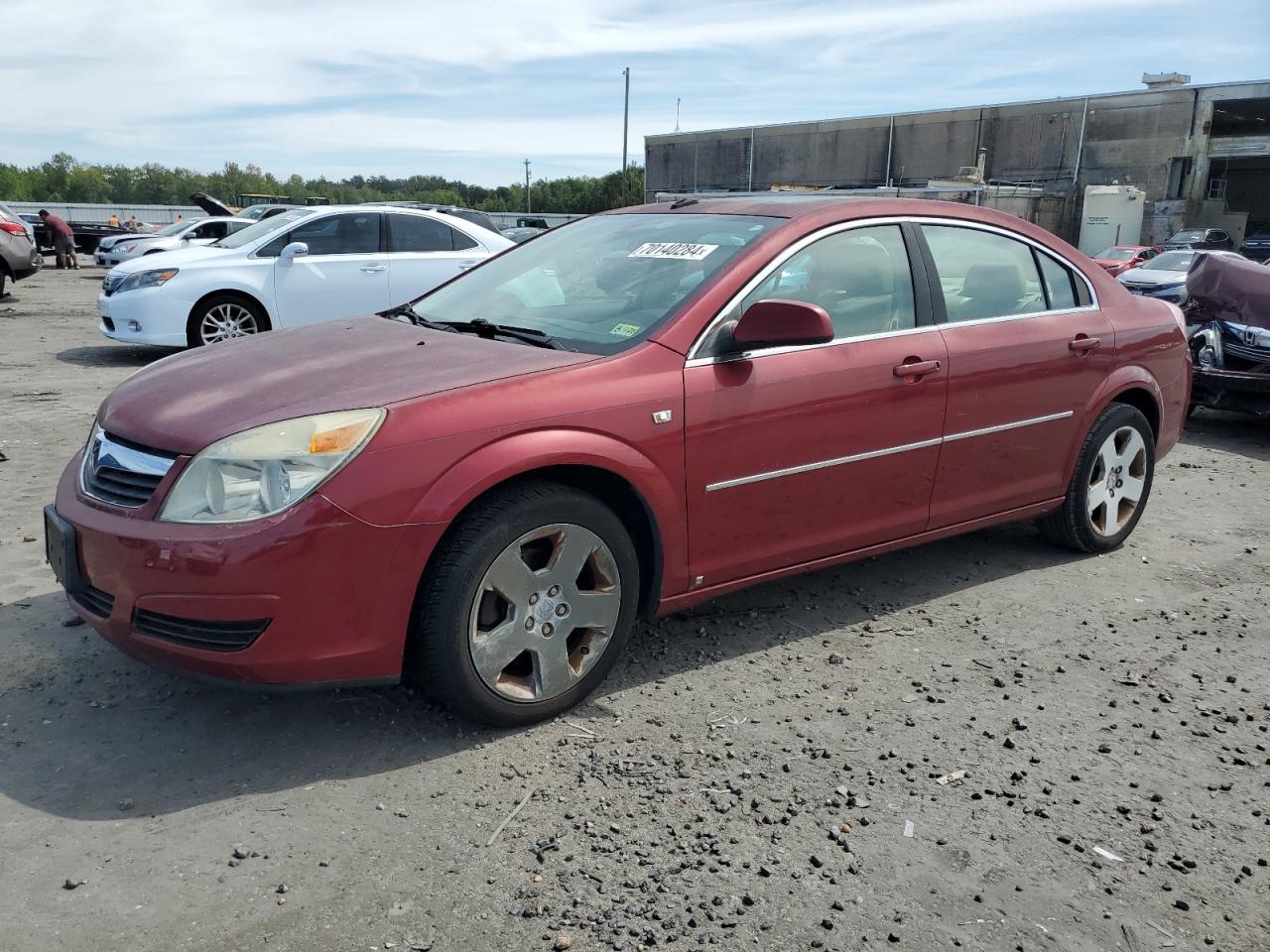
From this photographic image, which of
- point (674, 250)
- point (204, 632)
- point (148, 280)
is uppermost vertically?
point (674, 250)

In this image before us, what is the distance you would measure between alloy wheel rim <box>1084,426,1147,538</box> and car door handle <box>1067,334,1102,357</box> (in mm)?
492

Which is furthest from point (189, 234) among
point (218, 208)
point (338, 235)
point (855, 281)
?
point (855, 281)

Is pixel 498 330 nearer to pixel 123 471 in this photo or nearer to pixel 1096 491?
pixel 123 471

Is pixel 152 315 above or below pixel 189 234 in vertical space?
below

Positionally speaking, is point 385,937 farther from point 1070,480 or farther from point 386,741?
point 1070,480

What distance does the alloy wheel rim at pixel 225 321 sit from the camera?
1021cm

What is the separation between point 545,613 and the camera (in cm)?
330

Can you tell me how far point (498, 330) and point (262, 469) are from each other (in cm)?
119

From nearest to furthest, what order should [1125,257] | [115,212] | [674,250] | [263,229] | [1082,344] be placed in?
1. [674,250]
2. [1082,344]
3. [263,229]
4. [1125,257]
5. [115,212]

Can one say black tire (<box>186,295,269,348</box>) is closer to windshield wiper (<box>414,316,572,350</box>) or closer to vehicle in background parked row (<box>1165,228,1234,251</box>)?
windshield wiper (<box>414,316,572,350</box>)

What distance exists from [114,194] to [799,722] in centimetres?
10119

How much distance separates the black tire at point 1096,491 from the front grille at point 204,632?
12.5 ft

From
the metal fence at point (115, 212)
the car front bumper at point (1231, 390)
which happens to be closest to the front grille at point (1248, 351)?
the car front bumper at point (1231, 390)

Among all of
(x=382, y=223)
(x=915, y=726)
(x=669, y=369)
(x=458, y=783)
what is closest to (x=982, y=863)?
(x=915, y=726)
